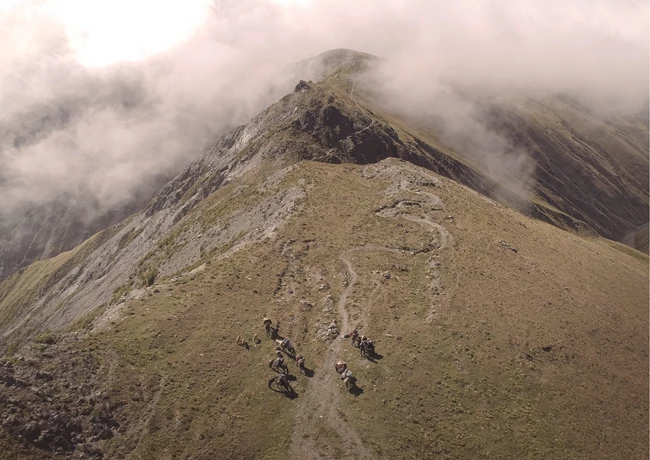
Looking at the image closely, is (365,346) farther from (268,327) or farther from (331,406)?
(268,327)

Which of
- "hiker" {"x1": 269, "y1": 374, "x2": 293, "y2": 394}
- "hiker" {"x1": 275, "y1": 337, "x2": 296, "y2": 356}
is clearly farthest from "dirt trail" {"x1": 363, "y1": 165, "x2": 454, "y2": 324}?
"hiker" {"x1": 269, "y1": 374, "x2": 293, "y2": 394}

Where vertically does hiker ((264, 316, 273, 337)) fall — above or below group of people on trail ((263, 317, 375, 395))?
above

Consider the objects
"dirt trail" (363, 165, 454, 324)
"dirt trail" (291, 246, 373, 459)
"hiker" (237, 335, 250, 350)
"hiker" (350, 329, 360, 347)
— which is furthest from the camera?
"dirt trail" (363, 165, 454, 324)

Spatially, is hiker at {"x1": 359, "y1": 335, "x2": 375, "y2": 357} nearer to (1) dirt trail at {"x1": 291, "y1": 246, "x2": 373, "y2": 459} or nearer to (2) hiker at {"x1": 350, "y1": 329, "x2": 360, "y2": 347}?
(2) hiker at {"x1": 350, "y1": 329, "x2": 360, "y2": 347}

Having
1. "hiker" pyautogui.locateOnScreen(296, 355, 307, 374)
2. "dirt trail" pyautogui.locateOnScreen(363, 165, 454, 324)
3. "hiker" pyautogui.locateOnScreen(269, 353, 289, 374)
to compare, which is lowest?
"dirt trail" pyautogui.locateOnScreen(363, 165, 454, 324)

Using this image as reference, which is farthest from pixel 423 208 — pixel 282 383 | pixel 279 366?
pixel 282 383

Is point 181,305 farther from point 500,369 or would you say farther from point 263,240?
point 500,369

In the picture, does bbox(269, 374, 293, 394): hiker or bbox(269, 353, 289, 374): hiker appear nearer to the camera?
bbox(269, 374, 293, 394): hiker

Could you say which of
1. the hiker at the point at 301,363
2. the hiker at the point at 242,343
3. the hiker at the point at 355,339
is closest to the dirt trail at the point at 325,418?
the hiker at the point at 301,363

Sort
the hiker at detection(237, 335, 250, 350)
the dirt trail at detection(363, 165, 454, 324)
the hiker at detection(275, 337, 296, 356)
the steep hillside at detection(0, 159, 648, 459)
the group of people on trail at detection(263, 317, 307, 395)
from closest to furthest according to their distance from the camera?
the steep hillside at detection(0, 159, 648, 459)
the group of people on trail at detection(263, 317, 307, 395)
the hiker at detection(275, 337, 296, 356)
the hiker at detection(237, 335, 250, 350)
the dirt trail at detection(363, 165, 454, 324)
